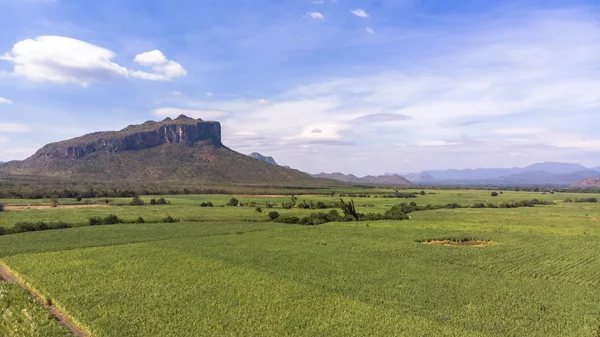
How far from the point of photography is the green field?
20156 millimetres

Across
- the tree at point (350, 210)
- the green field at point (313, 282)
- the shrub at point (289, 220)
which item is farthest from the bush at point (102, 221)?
the tree at point (350, 210)

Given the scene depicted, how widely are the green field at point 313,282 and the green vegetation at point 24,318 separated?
1103 mm

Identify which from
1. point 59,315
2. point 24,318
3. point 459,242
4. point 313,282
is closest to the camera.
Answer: point 24,318

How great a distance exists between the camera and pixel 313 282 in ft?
92.5

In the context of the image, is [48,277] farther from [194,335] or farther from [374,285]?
[374,285]

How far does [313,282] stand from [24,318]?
58.4ft

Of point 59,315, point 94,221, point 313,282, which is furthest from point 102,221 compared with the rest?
point 313,282

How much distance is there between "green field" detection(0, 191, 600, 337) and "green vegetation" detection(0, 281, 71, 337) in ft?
3.62

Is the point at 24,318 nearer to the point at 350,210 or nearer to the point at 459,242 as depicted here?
the point at 459,242

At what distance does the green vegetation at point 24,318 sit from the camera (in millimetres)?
19688

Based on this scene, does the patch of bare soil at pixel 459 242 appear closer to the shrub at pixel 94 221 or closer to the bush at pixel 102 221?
the bush at pixel 102 221

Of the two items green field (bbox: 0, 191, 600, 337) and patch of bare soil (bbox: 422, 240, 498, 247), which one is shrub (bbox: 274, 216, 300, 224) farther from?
patch of bare soil (bbox: 422, 240, 498, 247)

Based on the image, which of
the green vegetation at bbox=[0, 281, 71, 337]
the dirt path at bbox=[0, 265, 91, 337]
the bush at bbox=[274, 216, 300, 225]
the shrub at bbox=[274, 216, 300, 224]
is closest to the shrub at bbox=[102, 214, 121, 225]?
the shrub at bbox=[274, 216, 300, 224]

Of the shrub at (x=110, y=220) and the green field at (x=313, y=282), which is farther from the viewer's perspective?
the shrub at (x=110, y=220)
